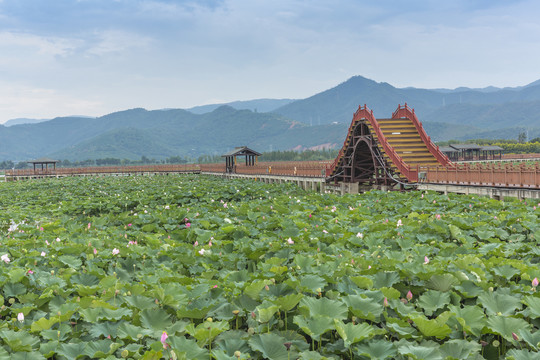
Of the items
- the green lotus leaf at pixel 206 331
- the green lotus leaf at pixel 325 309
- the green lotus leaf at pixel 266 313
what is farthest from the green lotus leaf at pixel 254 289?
the green lotus leaf at pixel 206 331

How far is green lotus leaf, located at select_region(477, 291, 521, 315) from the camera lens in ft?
14.0

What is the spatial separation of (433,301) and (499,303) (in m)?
0.59

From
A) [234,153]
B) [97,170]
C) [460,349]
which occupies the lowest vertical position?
[460,349]

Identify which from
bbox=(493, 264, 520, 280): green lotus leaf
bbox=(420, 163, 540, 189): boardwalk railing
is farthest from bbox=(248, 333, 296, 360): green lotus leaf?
bbox=(420, 163, 540, 189): boardwalk railing

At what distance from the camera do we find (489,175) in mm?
21922

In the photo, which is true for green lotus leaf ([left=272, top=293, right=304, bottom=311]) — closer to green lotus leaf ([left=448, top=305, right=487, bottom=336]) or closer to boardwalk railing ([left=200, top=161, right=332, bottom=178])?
green lotus leaf ([left=448, top=305, right=487, bottom=336])

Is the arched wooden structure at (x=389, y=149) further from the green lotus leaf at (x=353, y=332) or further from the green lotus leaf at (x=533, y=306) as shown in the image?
the green lotus leaf at (x=353, y=332)

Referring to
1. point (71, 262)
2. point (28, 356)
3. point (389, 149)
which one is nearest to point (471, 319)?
point (28, 356)

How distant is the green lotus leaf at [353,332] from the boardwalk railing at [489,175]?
725 inches

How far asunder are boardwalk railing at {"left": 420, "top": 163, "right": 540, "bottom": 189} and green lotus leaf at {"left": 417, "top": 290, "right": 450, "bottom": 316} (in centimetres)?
1722

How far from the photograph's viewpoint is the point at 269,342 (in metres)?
3.59

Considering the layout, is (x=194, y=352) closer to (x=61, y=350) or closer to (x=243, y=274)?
(x=61, y=350)

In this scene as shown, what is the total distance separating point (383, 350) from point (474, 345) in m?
0.73

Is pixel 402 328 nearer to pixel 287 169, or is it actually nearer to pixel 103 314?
pixel 103 314
